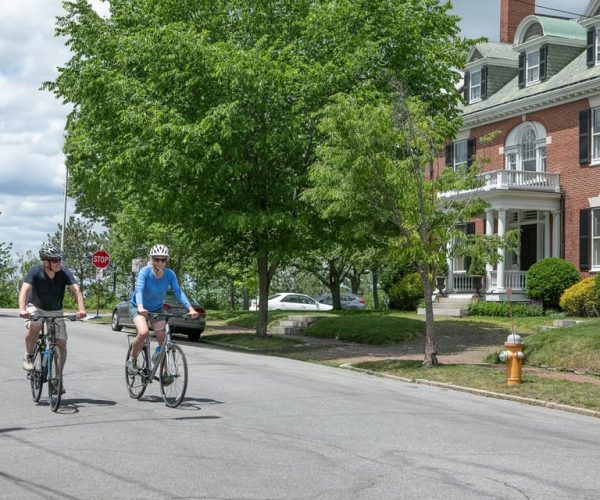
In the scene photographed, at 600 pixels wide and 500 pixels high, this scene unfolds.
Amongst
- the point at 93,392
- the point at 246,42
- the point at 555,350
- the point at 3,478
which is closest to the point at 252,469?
the point at 3,478

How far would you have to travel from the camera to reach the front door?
32906mm

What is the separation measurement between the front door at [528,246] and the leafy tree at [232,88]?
9.62 m

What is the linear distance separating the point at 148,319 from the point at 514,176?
898 inches

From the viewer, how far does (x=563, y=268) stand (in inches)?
1133

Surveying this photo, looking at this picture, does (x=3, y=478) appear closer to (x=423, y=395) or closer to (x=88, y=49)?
(x=423, y=395)

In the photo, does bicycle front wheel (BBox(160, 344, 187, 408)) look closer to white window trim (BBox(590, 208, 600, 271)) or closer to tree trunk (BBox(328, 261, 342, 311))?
white window trim (BBox(590, 208, 600, 271))

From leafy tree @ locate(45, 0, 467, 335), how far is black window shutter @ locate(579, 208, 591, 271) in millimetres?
7418

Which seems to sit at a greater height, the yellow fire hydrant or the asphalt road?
the yellow fire hydrant

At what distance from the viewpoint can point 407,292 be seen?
1352 inches

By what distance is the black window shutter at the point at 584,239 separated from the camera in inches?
1145

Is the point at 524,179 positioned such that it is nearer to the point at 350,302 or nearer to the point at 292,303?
the point at 292,303

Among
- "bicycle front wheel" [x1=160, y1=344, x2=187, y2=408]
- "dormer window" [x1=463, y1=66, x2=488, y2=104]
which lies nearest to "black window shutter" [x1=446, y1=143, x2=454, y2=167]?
"dormer window" [x1=463, y1=66, x2=488, y2=104]

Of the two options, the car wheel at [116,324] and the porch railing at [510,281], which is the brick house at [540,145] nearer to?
the porch railing at [510,281]

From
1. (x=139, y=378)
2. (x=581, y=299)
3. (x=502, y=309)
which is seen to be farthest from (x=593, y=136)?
(x=139, y=378)
